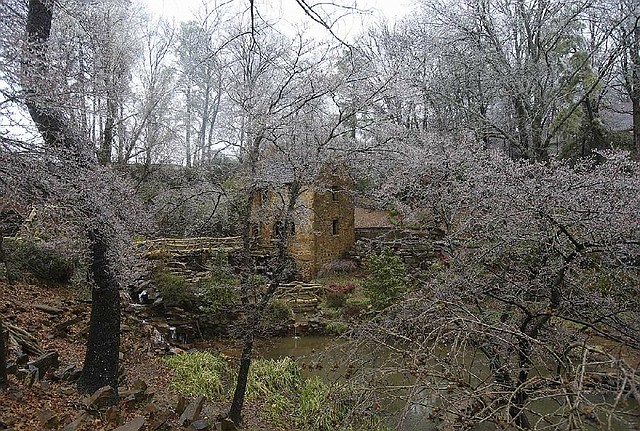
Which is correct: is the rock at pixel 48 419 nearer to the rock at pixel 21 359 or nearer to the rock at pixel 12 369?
the rock at pixel 12 369

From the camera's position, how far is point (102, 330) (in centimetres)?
571

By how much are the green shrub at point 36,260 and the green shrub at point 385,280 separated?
6844mm

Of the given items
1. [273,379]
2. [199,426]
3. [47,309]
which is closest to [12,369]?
[199,426]

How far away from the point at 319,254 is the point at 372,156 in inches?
333

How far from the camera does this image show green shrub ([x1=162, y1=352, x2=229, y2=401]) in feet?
24.6

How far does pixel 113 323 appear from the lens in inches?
228

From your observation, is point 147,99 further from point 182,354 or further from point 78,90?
point 78,90

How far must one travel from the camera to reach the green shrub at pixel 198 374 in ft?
24.6

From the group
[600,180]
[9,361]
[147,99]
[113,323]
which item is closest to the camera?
[600,180]

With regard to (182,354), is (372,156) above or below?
above

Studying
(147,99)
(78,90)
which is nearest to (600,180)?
(78,90)

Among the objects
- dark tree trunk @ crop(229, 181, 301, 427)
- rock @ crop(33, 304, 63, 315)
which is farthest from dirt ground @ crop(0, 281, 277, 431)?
dark tree trunk @ crop(229, 181, 301, 427)

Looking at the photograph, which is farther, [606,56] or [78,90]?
[606,56]

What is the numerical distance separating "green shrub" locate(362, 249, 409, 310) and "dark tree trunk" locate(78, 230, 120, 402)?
6.55 meters
